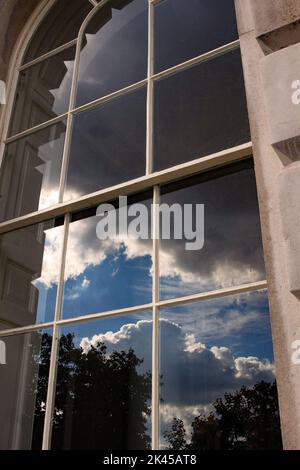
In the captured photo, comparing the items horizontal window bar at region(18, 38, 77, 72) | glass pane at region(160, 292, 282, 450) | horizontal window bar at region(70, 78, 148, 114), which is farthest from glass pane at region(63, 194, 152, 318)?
horizontal window bar at region(18, 38, 77, 72)

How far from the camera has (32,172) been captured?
13.5 feet

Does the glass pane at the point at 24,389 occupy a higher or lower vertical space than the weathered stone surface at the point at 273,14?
lower

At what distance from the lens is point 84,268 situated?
3.39 m

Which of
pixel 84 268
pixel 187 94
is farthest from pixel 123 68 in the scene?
pixel 84 268

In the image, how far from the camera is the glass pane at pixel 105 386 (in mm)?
2713

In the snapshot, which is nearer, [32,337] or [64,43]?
[32,337]

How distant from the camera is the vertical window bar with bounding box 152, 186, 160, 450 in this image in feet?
8.61

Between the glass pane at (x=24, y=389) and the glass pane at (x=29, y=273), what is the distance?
16 centimetres

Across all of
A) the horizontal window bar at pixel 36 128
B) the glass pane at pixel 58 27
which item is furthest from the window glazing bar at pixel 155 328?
the glass pane at pixel 58 27

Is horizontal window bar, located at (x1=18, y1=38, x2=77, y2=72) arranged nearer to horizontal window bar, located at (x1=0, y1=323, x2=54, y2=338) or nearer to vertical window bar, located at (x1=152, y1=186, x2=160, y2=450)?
vertical window bar, located at (x1=152, y1=186, x2=160, y2=450)

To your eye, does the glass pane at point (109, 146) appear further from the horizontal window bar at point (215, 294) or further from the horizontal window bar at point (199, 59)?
the horizontal window bar at point (215, 294)

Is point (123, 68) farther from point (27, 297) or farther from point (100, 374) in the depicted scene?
point (100, 374)

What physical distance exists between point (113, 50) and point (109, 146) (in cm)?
104

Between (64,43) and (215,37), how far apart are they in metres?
1.76
